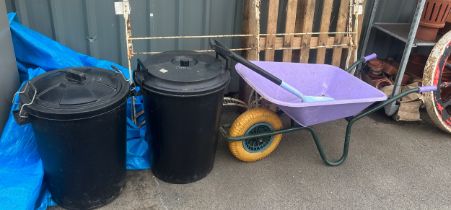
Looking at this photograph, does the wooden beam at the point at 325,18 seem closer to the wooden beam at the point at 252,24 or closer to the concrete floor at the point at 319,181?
the wooden beam at the point at 252,24

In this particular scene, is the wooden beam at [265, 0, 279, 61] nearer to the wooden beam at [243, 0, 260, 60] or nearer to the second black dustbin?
the wooden beam at [243, 0, 260, 60]

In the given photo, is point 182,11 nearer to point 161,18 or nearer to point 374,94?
point 161,18

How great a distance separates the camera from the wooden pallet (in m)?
3.15

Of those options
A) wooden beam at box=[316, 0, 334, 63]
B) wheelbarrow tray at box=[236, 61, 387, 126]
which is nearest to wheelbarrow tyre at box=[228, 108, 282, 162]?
wheelbarrow tray at box=[236, 61, 387, 126]

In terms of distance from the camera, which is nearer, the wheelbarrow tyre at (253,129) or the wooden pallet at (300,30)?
the wheelbarrow tyre at (253,129)

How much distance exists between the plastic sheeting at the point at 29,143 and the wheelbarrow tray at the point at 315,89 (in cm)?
99

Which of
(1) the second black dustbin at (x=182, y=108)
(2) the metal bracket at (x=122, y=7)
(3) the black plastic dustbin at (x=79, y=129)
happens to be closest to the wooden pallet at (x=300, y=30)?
(1) the second black dustbin at (x=182, y=108)

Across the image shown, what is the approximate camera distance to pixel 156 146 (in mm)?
2531

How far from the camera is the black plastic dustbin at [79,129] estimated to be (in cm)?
198

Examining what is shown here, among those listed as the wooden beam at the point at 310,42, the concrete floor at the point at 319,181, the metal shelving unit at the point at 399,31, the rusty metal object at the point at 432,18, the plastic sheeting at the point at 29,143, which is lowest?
the concrete floor at the point at 319,181

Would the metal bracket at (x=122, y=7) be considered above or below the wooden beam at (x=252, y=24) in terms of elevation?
above

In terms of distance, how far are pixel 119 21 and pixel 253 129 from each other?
4.60 feet

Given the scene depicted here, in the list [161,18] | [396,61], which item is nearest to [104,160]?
[161,18]

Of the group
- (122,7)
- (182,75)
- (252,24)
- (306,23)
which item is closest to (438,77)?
(306,23)
